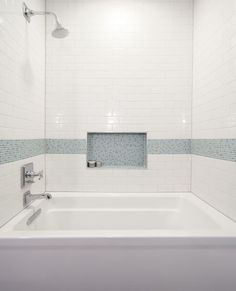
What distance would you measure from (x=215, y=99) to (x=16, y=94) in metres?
1.58

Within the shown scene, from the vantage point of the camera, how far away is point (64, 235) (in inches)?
49.4

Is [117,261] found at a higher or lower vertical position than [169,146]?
lower

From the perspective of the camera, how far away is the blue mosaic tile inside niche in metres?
2.38

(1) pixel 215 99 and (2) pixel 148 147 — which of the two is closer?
(1) pixel 215 99

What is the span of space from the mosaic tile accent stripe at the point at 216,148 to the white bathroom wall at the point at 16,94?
61.6 inches

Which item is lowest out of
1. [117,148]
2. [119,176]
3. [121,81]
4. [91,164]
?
[119,176]

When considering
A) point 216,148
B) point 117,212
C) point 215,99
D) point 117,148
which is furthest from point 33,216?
point 215,99

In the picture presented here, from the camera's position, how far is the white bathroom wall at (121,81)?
222 centimetres

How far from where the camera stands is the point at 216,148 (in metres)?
1.72

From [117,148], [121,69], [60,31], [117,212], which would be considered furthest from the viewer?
[117,148]

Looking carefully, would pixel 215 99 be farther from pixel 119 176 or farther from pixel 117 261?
pixel 117 261

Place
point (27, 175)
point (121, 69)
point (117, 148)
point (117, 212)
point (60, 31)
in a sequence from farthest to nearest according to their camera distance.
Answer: point (117, 148), point (121, 69), point (117, 212), point (60, 31), point (27, 175)

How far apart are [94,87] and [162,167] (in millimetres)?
1113

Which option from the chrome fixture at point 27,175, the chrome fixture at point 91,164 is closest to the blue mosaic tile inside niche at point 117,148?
the chrome fixture at point 91,164
